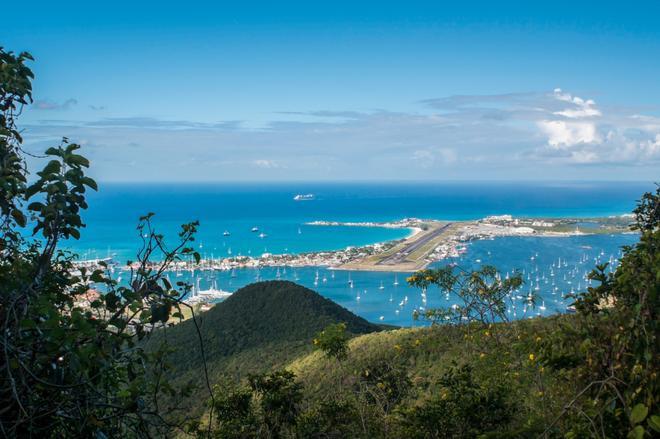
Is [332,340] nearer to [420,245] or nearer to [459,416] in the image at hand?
[459,416]

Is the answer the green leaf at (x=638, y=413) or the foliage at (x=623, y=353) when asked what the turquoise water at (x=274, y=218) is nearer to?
the foliage at (x=623, y=353)

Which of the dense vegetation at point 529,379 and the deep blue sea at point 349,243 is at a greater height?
the dense vegetation at point 529,379

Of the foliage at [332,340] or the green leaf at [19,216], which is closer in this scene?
the green leaf at [19,216]

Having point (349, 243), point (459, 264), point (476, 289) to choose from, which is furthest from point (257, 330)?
point (349, 243)

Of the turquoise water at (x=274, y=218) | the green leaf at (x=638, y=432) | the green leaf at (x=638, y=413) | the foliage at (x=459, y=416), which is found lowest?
the turquoise water at (x=274, y=218)

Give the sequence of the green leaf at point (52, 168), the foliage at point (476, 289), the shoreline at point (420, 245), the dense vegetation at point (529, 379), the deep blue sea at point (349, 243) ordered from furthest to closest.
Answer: the shoreline at point (420, 245) → the deep blue sea at point (349, 243) → the foliage at point (476, 289) → the dense vegetation at point (529, 379) → the green leaf at point (52, 168)

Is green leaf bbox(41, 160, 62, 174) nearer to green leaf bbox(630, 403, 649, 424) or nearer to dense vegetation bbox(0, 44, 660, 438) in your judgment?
dense vegetation bbox(0, 44, 660, 438)

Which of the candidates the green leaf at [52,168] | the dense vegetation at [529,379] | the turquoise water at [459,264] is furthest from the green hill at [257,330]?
the green leaf at [52,168]

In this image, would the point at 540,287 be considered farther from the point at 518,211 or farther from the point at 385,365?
the point at 518,211

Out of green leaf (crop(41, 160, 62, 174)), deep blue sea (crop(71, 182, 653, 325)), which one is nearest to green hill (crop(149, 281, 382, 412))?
deep blue sea (crop(71, 182, 653, 325))
